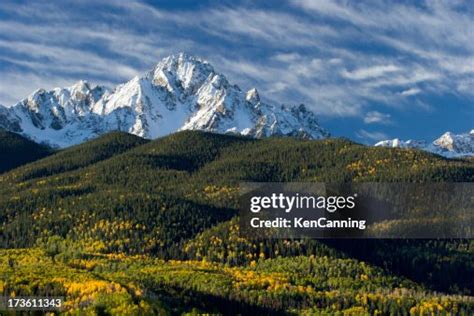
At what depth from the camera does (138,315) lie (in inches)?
7667

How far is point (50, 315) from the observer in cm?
18938

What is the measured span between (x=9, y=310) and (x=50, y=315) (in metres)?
9.45

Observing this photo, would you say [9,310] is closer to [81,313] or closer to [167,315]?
[81,313]

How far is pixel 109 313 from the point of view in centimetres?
19712

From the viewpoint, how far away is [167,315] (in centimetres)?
19912

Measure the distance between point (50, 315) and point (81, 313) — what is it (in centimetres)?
666

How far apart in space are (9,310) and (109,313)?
2020cm

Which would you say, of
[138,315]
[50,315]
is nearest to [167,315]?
[138,315]

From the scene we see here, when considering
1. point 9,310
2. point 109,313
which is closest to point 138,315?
point 109,313

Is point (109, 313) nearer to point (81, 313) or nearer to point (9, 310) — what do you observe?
point (81, 313)

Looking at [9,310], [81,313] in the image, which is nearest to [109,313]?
[81,313]

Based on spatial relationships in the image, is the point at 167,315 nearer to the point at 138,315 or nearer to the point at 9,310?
the point at 138,315

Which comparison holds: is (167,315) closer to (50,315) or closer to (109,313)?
(109,313)
